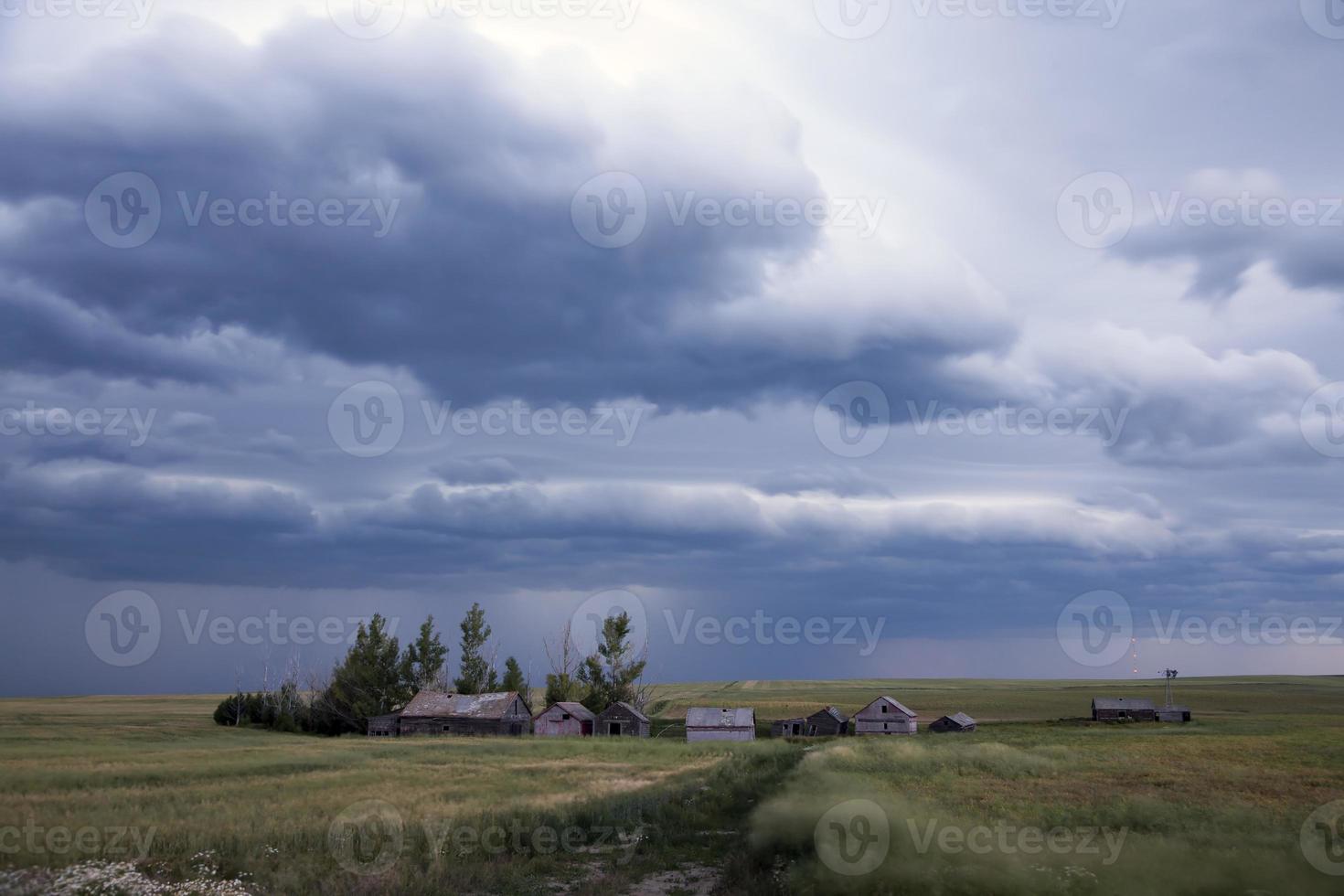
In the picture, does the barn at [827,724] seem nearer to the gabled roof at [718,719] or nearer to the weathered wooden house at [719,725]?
the weathered wooden house at [719,725]

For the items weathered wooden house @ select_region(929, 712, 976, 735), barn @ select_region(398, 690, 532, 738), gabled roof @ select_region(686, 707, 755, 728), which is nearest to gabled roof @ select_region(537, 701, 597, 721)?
barn @ select_region(398, 690, 532, 738)

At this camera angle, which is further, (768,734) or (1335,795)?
(768,734)

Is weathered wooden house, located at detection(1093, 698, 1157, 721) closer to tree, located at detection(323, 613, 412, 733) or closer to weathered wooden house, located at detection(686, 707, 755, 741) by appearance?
weathered wooden house, located at detection(686, 707, 755, 741)

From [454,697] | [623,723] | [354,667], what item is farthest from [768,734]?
[354,667]

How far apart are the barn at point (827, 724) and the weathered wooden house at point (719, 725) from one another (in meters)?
9.80

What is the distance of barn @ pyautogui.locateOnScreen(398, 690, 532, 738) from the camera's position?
268ft

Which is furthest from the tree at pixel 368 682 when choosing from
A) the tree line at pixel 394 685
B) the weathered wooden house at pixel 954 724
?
the weathered wooden house at pixel 954 724

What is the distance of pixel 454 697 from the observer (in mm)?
83500

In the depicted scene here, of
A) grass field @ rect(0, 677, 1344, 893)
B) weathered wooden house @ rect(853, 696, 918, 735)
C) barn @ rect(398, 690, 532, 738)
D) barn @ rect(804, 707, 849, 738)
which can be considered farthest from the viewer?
barn @ rect(804, 707, 849, 738)

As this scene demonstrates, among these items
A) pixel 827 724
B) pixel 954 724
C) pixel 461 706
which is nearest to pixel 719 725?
pixel 827 724

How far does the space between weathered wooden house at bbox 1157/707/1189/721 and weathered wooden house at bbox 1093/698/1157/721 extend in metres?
0.57

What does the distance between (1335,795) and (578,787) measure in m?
26.5

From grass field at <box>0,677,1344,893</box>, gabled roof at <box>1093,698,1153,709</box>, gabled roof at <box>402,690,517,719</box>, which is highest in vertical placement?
grass field at <box>0,677,1344,893</box>

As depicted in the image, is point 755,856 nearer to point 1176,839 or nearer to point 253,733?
point 1176,839
